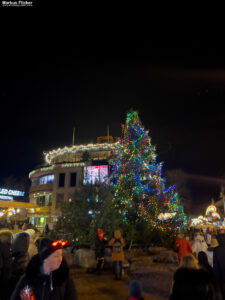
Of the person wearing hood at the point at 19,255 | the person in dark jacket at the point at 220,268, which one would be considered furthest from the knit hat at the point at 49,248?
the person in dark jacket at the point at 220,268

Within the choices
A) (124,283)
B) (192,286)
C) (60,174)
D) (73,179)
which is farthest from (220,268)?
(60,174)

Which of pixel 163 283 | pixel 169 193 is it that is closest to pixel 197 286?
pixel 163 283

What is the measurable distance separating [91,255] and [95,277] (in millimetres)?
1288

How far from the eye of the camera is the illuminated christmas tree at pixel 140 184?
16.6 m

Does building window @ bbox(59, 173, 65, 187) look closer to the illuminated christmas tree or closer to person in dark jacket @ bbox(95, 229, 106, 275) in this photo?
the illuminated christmas tree

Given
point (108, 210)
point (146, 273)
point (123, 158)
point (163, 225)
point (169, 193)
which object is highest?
point (123, 158)

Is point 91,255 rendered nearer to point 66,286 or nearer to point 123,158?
point 66,286

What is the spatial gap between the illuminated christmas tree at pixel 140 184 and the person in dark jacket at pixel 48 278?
43.8ft

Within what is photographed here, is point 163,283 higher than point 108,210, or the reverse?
point 108,210

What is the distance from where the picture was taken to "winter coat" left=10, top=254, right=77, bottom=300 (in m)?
2.34

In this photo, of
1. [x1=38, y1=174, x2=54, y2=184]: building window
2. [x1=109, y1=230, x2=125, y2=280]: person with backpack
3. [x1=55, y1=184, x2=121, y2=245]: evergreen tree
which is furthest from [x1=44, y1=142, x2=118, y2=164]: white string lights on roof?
[x1=109, y1=230, x2=125, y2=280]: person with backpack

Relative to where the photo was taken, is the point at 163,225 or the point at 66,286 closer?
the point at 66,286

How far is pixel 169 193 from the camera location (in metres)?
18.6

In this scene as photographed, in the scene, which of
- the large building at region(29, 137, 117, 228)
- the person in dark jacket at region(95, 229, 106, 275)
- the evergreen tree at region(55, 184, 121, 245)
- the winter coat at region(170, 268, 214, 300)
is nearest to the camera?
the winter coat at region(170, 268, 214, 300)
